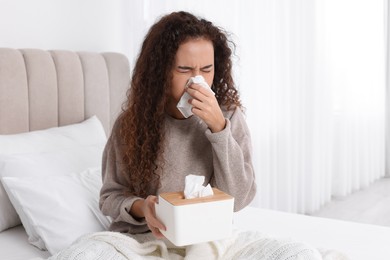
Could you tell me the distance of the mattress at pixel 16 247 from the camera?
64.7 inches

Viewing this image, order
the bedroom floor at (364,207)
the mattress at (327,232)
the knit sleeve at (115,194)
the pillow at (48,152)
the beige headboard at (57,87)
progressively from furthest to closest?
the bedroom floor at (364,207) < the beige headboard at (57,87) < the pillow at (48,152) < the mattress at (327,232) < the knit sleeve at (115,194)

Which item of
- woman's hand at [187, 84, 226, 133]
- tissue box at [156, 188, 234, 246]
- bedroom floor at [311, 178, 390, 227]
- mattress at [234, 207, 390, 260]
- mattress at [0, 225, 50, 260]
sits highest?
woman's hand at [187, 84, 226, 133]

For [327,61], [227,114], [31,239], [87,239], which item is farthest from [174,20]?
[327,61]

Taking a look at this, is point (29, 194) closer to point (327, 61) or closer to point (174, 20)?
point (174, 20)

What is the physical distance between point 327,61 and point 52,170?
228 cm

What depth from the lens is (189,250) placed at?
1307 mm

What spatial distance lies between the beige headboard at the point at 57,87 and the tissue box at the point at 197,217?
1139mm

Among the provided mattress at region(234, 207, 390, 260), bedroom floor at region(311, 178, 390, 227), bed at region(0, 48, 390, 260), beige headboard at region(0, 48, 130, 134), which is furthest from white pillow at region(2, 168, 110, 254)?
bedroom floor at region(311, 178, 390, 227)

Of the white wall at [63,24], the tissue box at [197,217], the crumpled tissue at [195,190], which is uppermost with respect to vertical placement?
the white wall at [63,24]

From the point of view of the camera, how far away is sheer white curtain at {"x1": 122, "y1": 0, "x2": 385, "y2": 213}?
287 cm

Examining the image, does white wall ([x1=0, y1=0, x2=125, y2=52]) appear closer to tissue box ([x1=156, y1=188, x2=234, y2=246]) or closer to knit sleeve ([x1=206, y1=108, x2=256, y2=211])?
knit sleeve ([x1=206, y1=108, x2=256, y2=211])

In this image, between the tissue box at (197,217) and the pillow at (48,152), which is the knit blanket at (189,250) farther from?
the pillow at (48,152)

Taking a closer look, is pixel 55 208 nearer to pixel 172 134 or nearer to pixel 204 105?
pixel 172 134

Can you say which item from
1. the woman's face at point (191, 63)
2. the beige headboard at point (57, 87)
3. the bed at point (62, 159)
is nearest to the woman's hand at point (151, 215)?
the woman's face at point (191, 63)
